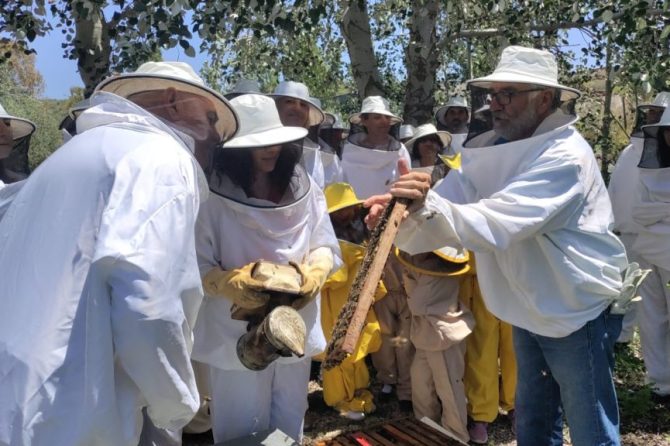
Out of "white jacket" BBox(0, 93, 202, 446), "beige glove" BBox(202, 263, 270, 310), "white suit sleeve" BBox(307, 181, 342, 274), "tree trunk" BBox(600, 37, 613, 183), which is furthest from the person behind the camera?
"tree trunk" BBox(600, 37, 613, 183)

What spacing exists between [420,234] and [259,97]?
952 millimetres

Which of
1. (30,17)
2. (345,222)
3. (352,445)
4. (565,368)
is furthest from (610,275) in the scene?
(30,17)

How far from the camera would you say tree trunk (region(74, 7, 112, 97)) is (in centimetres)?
571

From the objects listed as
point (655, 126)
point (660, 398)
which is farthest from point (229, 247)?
point (660, 398)

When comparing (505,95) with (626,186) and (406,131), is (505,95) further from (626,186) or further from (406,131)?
(406,131)

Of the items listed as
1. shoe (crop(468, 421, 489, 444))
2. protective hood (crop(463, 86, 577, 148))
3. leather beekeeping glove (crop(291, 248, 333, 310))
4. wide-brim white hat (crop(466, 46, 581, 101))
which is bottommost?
shoe (crop(468, 421, 489, 444))

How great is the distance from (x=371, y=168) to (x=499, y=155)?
2.37 metres

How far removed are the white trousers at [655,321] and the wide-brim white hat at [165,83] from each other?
354cm

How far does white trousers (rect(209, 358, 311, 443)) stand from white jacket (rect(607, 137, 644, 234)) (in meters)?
2.96

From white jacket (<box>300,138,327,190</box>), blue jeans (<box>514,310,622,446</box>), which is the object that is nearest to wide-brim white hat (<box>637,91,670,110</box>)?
white jacket (<box>300,138,327,190</box>)

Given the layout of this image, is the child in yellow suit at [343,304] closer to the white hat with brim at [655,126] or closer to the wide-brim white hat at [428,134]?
the wide-brim white hat at [428,134]

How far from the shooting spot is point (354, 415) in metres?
3.95

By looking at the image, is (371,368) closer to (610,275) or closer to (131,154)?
(610,275)

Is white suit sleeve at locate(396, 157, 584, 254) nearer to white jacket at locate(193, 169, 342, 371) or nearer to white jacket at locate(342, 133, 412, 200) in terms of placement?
white jacket at locate(193, 169, 342, 371)
